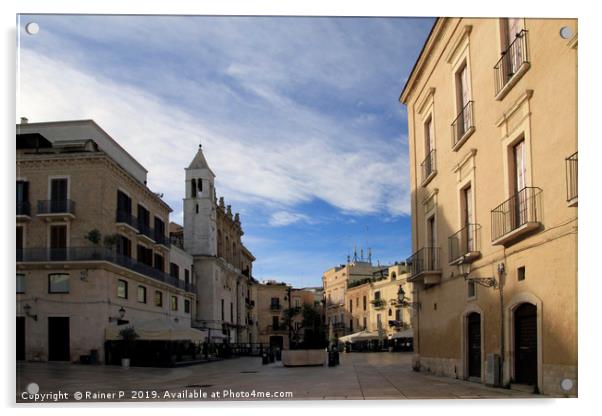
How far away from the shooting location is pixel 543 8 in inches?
363

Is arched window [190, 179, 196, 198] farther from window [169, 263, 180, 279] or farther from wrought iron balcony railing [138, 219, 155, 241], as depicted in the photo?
window [169, 263, 180, 279]

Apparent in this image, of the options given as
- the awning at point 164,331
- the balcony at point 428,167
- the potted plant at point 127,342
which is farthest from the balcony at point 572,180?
the awning at point 164,331

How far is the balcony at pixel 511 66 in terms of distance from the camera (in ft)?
31.2

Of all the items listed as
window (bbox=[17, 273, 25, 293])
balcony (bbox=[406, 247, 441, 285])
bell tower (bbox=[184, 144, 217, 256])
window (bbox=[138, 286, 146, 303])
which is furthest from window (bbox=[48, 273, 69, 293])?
balcony (bbox=[406, 247, 441, 285])

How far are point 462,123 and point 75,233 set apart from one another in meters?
6.08

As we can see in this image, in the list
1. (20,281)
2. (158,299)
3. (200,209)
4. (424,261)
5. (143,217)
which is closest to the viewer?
(20,281)

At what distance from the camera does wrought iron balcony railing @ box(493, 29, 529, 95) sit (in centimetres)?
952

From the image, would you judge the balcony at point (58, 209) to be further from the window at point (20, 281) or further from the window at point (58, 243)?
the window at point (20, 281)

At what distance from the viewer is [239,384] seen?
32.2 feet

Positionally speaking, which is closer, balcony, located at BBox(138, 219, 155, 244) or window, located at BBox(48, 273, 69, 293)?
window, located at BBox(48, 273, 69, 293)

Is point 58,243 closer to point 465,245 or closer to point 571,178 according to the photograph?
point 465,245

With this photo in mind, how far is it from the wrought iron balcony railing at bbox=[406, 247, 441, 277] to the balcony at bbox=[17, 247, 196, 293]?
3.94 m

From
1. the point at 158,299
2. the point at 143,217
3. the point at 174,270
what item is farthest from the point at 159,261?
the point at 158,299
